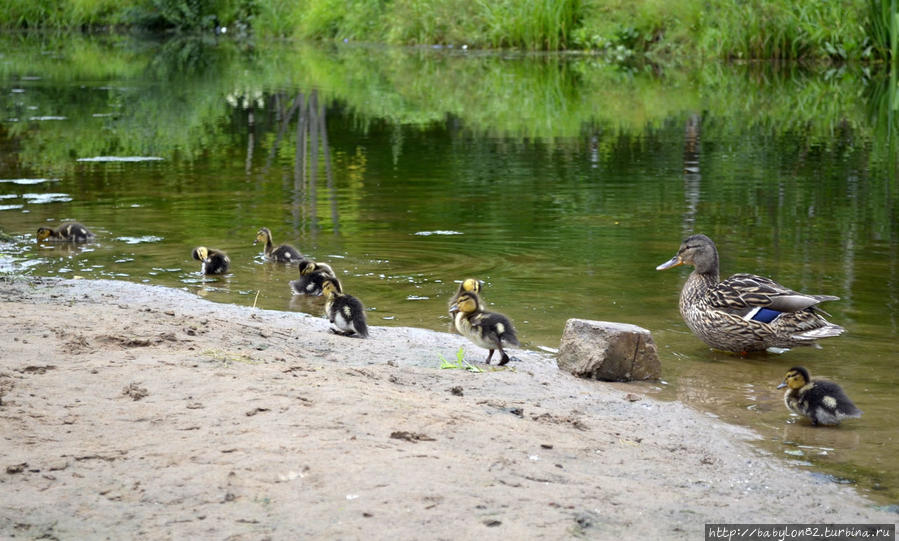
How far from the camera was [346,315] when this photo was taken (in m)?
6.96

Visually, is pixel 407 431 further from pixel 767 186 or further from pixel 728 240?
pixel 767 186

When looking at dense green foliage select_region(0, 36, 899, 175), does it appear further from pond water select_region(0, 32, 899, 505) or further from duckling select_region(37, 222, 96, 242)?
duckling select_region(37, 222, 96, 242)

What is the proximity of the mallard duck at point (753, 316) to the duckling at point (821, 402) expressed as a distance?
51.3 inches

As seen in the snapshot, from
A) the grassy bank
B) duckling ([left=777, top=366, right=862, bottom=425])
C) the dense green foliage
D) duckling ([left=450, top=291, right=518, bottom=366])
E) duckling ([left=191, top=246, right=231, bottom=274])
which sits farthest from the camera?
the grassy bank

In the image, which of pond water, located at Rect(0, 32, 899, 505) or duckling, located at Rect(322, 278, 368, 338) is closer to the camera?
duckling, located at Rect(322, 278, 368, 338)

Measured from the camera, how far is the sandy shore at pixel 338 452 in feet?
12.5

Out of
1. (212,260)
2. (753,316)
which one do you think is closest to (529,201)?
(212,260)

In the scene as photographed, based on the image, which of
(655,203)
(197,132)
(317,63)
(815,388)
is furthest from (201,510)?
(317,63)

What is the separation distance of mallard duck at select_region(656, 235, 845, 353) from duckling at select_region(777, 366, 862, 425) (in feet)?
4.27

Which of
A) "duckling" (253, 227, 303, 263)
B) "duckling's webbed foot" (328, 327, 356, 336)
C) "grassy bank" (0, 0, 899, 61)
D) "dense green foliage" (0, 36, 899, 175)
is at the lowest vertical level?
"duckling's webbed foot" (328, 327, 356, 336)

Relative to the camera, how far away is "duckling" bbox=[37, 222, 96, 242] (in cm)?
998

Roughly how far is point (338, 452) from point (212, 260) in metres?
5.09

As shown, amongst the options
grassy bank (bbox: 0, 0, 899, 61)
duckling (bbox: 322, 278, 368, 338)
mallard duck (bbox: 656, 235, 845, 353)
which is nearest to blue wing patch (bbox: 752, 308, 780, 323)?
mallard duck (bbox: 656, 235, 845, 353)

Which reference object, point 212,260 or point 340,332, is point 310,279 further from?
point 340,332
